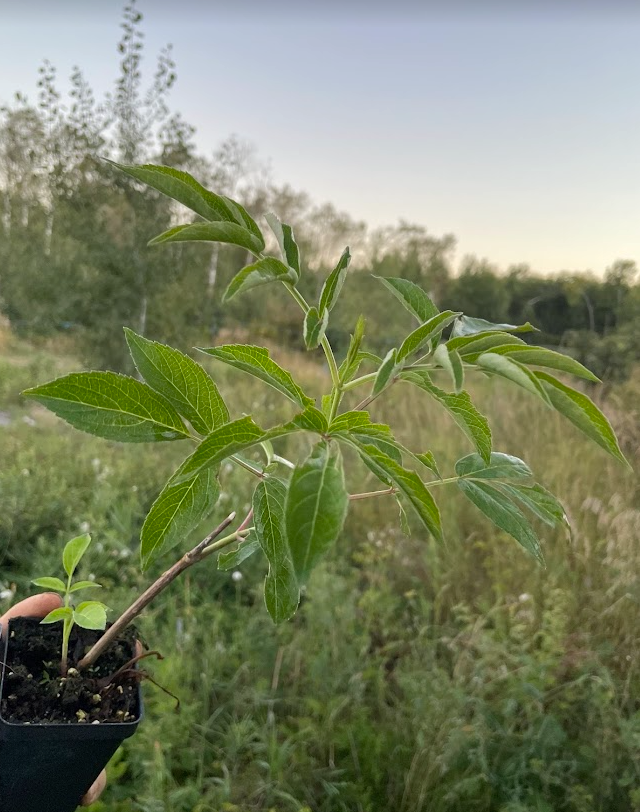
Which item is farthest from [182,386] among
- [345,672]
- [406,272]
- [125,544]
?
[406,272]

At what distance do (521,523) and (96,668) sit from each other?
45 centimetres

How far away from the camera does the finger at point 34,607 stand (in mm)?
727

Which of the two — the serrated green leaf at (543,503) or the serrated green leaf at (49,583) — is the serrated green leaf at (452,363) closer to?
the serrated green leaf at (543,503)

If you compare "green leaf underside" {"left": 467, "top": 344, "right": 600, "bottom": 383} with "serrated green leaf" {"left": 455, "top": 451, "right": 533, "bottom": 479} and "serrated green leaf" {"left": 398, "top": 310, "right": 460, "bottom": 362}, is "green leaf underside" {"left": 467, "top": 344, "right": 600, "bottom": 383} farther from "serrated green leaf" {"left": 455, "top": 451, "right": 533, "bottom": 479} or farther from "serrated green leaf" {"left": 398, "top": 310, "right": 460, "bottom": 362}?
"serrated green leaf" {"left": 455, "top": 451, "right": 533, "bottom": 479}

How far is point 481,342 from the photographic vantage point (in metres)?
0.39

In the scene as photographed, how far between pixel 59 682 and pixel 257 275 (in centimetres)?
45

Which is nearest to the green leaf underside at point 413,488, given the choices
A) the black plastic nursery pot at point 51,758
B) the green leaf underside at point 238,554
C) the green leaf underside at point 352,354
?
the green leaf underside at point 352,354

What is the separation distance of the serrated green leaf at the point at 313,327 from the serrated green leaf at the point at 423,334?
0.06 m

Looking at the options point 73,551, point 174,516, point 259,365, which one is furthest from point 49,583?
point 259,365

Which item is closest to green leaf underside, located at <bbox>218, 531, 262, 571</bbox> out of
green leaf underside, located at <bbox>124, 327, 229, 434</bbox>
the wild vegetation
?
green leaf underside, located at <bbox>124, 327, 229, 434</bbox>

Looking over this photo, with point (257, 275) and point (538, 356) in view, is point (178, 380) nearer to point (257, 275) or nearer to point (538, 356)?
point (257, 275)

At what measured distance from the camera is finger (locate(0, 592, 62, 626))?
2.39 ft

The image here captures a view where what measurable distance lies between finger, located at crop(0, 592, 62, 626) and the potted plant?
0.57 ft

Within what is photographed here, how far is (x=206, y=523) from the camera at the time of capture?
2.69 metres
